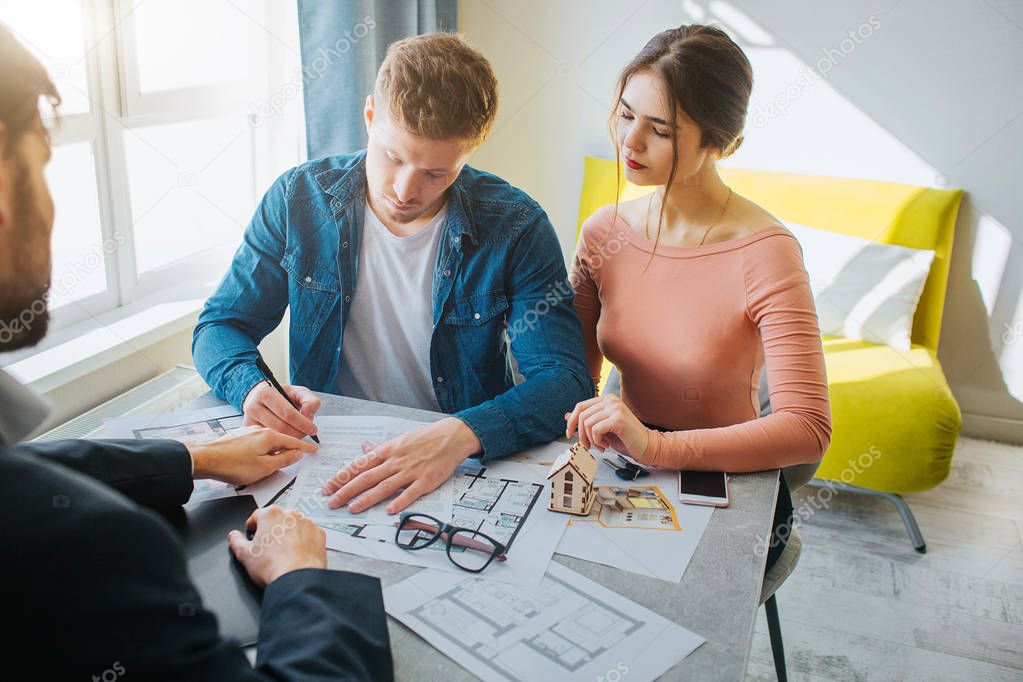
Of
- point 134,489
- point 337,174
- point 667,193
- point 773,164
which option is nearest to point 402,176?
→ point 337,174

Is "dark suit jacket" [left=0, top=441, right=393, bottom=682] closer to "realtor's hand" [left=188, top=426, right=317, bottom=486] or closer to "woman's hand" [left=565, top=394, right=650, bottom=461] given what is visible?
"realtor's hand" [left=188, top=426, right=317, bottom=486]

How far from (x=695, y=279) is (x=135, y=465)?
956 mm

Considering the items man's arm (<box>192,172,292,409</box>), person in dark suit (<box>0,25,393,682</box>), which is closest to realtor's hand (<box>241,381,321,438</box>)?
man's arm (<box>192,172,292,409</box>)

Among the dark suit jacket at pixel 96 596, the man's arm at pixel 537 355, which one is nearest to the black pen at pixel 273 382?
the man's arm at pixel 537 355

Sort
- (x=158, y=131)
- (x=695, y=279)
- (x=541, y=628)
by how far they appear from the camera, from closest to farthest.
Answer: (x=541, y=628) < (x=695, y=279) < (x=158, y=131)

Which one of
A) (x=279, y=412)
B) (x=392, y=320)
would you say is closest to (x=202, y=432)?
(x=279, y=412)

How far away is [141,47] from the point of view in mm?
2104

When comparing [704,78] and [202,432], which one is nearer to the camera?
[202,432]

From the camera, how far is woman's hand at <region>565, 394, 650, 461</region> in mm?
1247

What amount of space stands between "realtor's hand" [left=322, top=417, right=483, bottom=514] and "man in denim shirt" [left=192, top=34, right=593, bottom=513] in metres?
0.14

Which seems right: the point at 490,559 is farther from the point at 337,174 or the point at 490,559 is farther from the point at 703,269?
the point at 337,174

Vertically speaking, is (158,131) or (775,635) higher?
(158,131)

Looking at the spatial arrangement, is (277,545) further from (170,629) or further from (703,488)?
(703,488)

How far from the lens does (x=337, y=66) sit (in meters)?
2.44
